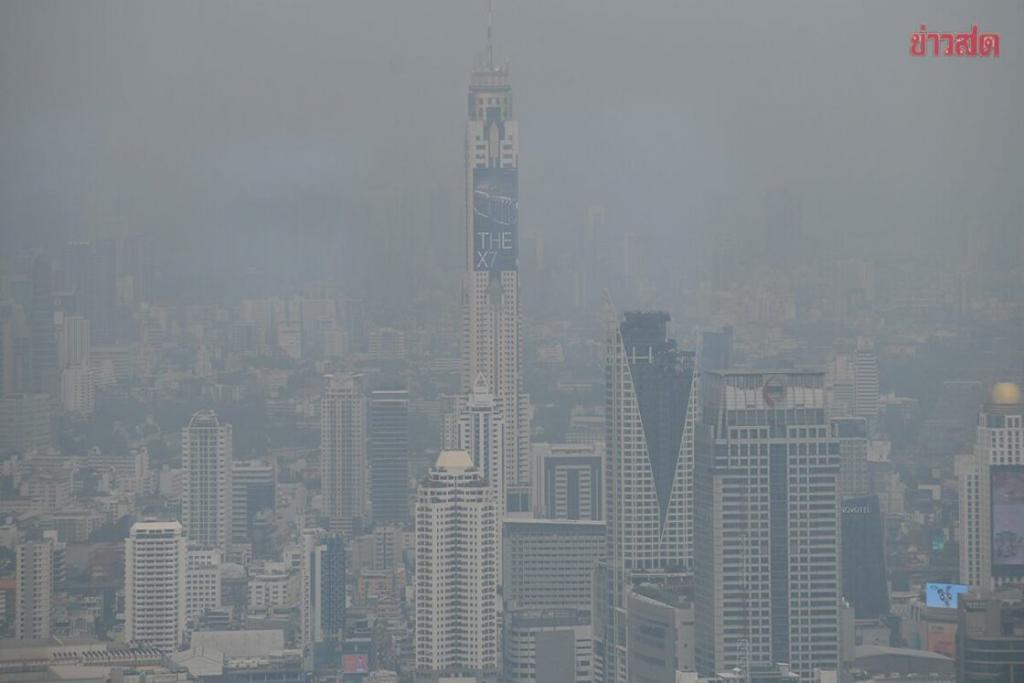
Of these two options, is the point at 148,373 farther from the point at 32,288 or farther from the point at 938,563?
the point at 938,563

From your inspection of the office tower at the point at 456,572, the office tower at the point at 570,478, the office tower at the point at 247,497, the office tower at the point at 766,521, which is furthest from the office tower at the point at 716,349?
the office tower at the point at 247,497

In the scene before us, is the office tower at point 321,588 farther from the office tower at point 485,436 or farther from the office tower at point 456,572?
the office tower at point 485,436

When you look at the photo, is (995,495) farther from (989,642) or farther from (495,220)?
(495,220)

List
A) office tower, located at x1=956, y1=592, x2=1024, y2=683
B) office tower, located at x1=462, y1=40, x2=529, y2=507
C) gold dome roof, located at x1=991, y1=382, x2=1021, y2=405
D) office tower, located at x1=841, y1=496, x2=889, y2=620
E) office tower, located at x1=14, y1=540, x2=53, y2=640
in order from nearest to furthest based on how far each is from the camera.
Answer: office tower, located at x1=956, y1=592, x2=1024, y2=683 → office tower, located at x1=14, y1=540, x2=53, y2=640 → office tower, located at x1=841, y1=496, x2=889, y2=620 → gold dome roof, located at x1=991, y1=382, x2=1021, y2=405 → office tower, located at x1=462, y1=40, x2=529, y2=507

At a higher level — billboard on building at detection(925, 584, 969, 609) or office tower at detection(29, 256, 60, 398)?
office tower at detection(29, 256, 60, 398)

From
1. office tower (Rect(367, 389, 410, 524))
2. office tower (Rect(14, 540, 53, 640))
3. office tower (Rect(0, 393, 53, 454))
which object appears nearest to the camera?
office tower (Rect(14, 540, 53, 640))

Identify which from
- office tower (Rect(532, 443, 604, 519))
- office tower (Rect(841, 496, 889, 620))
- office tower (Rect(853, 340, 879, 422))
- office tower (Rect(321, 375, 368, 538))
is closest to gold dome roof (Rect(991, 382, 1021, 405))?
office tower (Rect(853, 340, 879, 422))

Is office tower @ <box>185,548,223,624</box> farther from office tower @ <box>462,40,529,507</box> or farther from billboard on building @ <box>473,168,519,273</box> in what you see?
billboard on building @ <box>473,168,519,273</box>
